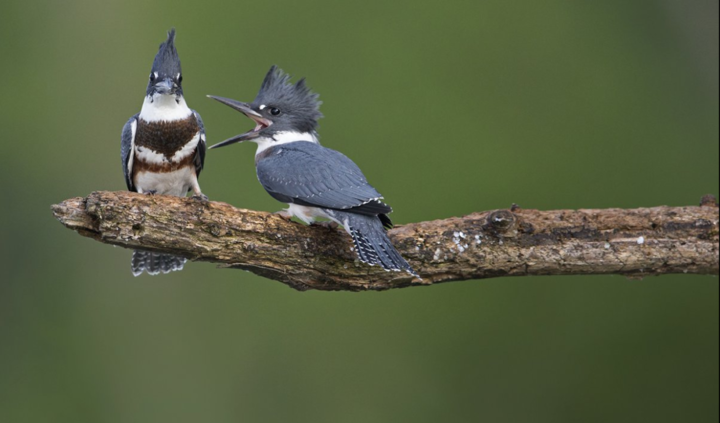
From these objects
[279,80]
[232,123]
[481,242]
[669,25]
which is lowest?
[481,242]

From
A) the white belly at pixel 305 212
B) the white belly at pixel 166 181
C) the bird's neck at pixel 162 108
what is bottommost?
the white belly at pixel 305 212

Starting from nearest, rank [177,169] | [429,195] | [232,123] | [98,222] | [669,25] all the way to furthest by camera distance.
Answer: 1. [98,222]
2. [177,169]
3. [232,123]
4. [429,195]
5. [669,25]

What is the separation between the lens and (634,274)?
3.46 meters

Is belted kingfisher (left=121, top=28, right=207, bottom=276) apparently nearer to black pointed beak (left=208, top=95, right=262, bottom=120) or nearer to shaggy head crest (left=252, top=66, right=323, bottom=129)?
black pointed beak (left=208, top=95, right=262, bottom=120)

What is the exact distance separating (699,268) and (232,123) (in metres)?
2.85

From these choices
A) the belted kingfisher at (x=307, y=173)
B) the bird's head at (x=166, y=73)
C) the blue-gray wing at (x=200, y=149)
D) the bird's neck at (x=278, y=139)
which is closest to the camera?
the belted kingfisher at (x=307, y=173)

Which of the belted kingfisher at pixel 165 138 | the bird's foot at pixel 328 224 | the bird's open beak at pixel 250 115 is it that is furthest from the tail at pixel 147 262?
the bird's foot at pixel 328 224

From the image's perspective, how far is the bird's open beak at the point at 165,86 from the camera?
2984 mm

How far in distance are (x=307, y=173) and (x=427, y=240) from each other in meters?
0.55

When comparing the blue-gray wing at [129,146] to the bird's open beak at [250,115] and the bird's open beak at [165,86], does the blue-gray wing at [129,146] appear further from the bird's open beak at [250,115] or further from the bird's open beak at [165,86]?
the bird's open beak at [250,115]

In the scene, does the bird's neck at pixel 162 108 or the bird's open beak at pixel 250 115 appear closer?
the bird's neck at pixel 162 108

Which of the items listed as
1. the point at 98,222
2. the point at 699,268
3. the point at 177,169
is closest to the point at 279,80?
the point at 177,169

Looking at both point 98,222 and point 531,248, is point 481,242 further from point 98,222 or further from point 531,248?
point 98,222

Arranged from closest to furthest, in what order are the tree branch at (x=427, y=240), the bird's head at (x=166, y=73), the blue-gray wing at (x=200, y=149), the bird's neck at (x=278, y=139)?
1. the tree branch at (x=427, y=240)
2. the bird's head at (x=166, y=73)
3. the blue-gray wing at (x=200, y=149)
4. the bird's neck at (x=278, y=139)
